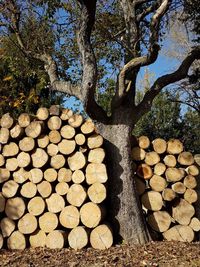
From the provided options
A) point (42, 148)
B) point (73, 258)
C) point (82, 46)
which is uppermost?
point (82, 46)

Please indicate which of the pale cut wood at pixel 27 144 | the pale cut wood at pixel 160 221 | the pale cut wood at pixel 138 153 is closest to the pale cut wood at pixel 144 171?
the pale cut wood at pixel 138 153

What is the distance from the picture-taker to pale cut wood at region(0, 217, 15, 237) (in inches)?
223

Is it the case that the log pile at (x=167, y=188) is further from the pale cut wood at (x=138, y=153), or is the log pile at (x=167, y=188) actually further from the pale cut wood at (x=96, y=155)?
the pale cut wood at (x=96, y=155)

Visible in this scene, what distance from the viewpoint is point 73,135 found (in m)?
5.69

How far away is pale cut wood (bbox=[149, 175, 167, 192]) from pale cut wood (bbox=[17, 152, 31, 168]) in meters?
1.79

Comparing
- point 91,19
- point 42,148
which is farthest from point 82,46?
point 42,148

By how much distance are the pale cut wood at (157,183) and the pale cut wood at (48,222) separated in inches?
57.7

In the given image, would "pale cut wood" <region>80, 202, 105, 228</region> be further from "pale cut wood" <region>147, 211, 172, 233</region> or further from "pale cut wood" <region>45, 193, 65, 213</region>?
"pale cut wood" <region>147, 211, 172, 233</region>

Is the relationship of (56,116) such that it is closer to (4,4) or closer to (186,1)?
(4,4)

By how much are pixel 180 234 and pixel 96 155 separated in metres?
1.65

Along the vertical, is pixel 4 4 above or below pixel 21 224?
above

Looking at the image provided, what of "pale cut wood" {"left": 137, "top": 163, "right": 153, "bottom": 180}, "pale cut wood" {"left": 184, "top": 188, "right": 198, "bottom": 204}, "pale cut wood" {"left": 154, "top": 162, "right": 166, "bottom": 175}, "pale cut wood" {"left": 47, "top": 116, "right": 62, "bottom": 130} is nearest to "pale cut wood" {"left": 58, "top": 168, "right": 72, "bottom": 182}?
"pale cut wood" {"left": 47, "top": 116, "right": 62, "bottom": 130}

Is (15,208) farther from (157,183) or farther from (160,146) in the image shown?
(160,146)

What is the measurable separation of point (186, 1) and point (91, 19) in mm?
2448
